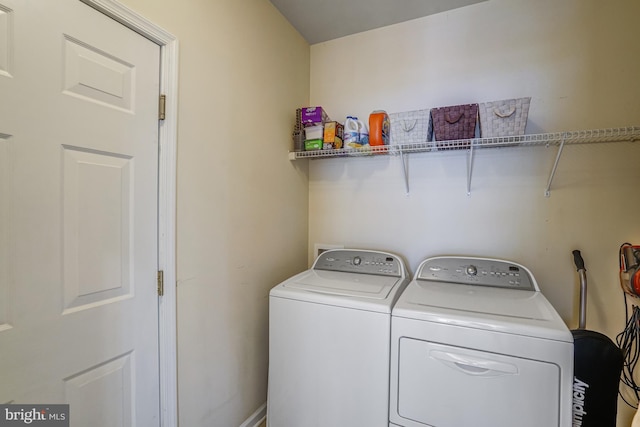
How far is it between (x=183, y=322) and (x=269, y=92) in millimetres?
1398

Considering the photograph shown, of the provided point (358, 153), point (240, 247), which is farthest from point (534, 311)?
point (240, 247)

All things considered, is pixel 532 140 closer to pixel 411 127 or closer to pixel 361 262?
pixel 411 127

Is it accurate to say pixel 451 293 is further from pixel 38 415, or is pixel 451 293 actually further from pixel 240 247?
pixel 38 415

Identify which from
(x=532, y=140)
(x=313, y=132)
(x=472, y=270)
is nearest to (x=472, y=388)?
(x=472, y=270)

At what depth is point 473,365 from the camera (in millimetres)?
1120

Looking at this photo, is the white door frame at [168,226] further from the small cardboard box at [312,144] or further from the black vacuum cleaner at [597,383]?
the black vacuum cleaner at [597,383]

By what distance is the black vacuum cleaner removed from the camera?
3.84 ft

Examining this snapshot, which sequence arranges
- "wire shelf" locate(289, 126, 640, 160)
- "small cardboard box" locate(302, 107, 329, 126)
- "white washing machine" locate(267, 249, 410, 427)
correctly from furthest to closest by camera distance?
"small cardboard box" locate(302, 107, 329, 126) → "wire shelf" locate(289, 126, 640, 160) → "white washing machine" locate(267, 249, 410, 427)

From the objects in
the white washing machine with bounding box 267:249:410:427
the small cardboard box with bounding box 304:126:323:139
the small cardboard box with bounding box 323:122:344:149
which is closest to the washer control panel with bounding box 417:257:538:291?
the white washing machine with bounding box 267:249:410:427

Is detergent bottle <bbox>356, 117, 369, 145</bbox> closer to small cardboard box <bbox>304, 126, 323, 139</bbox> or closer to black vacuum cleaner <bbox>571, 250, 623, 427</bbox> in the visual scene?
small cardboard box <bbox>304, 126, 323, 139</bbox>

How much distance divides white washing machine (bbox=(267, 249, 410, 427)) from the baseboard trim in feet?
0.73

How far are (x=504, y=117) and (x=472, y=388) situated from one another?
1.31 metres

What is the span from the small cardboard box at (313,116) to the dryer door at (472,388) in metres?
1.43

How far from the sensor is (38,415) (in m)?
0.86
